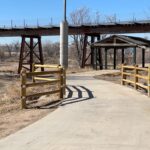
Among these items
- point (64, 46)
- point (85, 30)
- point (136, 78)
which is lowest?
point (136, 78)

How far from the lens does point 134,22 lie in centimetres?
4784

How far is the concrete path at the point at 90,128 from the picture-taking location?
9070 millimetres

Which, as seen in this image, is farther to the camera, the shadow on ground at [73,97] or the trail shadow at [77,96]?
the trail shadow at [77,96]

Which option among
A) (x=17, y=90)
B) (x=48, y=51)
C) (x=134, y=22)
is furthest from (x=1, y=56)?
(x=17, y=90)

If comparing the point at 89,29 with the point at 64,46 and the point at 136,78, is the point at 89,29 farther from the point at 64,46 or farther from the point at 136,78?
the point at 136,78

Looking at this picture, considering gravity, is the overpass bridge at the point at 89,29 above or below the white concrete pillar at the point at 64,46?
above

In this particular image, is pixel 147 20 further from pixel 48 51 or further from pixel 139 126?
pixel 48 51

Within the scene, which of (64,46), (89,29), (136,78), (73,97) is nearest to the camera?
(73,97)

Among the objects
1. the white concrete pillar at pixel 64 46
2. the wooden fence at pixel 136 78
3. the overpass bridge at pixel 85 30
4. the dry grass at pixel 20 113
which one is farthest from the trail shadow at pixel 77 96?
the overpass bridge at pixel 85 30

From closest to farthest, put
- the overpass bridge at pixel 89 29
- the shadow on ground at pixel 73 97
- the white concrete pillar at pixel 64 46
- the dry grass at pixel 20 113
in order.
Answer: the dry grass at pixel 20 113, the shadow on ground at pixel 73 97, the white concrete pillar at pixel 64 46, the overpass bridge at pixel 89 29

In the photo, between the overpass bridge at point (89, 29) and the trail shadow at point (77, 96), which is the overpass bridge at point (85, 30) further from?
the trail shadow at point (77, 96)

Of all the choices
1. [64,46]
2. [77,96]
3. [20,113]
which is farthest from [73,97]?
[64,46]

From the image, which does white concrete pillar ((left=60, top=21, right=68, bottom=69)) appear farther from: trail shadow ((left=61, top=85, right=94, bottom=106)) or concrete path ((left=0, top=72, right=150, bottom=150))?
concrete path ((left=0, top=72, right=150, bottom=150))

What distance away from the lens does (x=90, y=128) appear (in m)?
10.9
